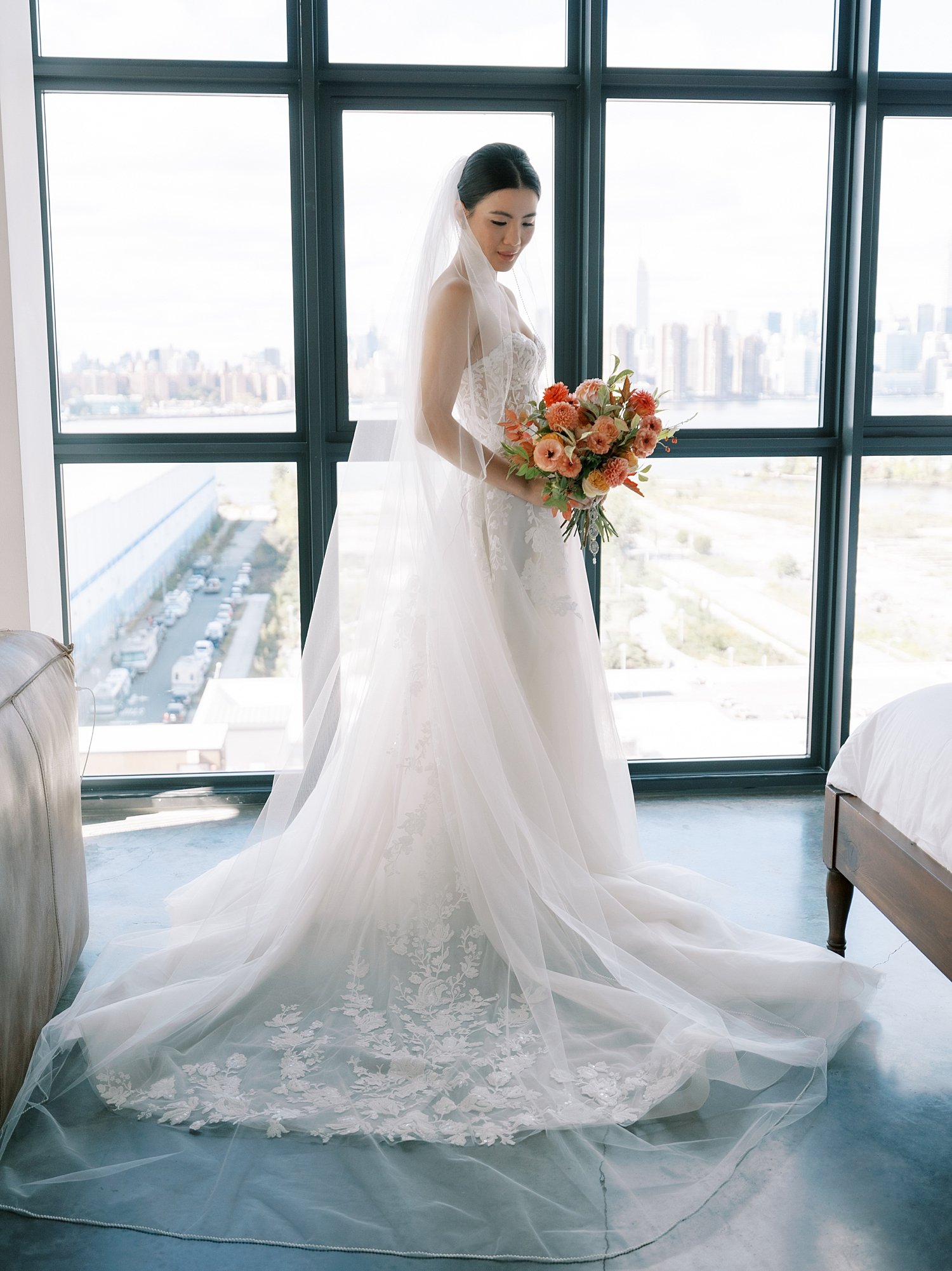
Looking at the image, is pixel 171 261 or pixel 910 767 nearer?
pixel 910 767

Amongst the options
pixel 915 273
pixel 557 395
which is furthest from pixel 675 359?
pixel 557 395

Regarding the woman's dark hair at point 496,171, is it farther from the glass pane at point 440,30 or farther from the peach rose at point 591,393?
the glass pane at point 440,30

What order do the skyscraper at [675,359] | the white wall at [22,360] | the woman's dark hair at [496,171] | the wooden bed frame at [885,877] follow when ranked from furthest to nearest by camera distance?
the skyscraper at [675,359] → the white wall at [22,360] → the woman's dark hair at [496,171] → the wooden bed frame at [885,877]

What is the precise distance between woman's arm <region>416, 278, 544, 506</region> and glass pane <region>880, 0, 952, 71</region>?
8.12 ft

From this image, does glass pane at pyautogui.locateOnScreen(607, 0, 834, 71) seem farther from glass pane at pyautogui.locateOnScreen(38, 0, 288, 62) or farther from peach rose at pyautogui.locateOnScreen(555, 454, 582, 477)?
peach rose at pyautogui.locateOnScreen(555, 454, 582, 477)

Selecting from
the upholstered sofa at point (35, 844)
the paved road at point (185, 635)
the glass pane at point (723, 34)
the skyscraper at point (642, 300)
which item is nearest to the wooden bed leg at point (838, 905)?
the upholstered sofa at point (35, 844)

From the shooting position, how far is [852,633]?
4398 millimetres

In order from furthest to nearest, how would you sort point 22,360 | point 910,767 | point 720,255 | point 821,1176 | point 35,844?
point 720,255, point 22,360, point 910,767, point 35,844, point 821,1176

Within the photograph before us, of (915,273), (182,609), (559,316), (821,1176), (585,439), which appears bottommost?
(821,1176)

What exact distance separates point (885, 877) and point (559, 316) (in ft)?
8.44

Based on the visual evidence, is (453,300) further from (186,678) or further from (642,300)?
(186,678)

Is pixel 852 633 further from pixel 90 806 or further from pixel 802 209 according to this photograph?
pixel 90 806

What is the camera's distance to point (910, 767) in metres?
2.45

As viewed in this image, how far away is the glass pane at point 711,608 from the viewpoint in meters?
4.39
